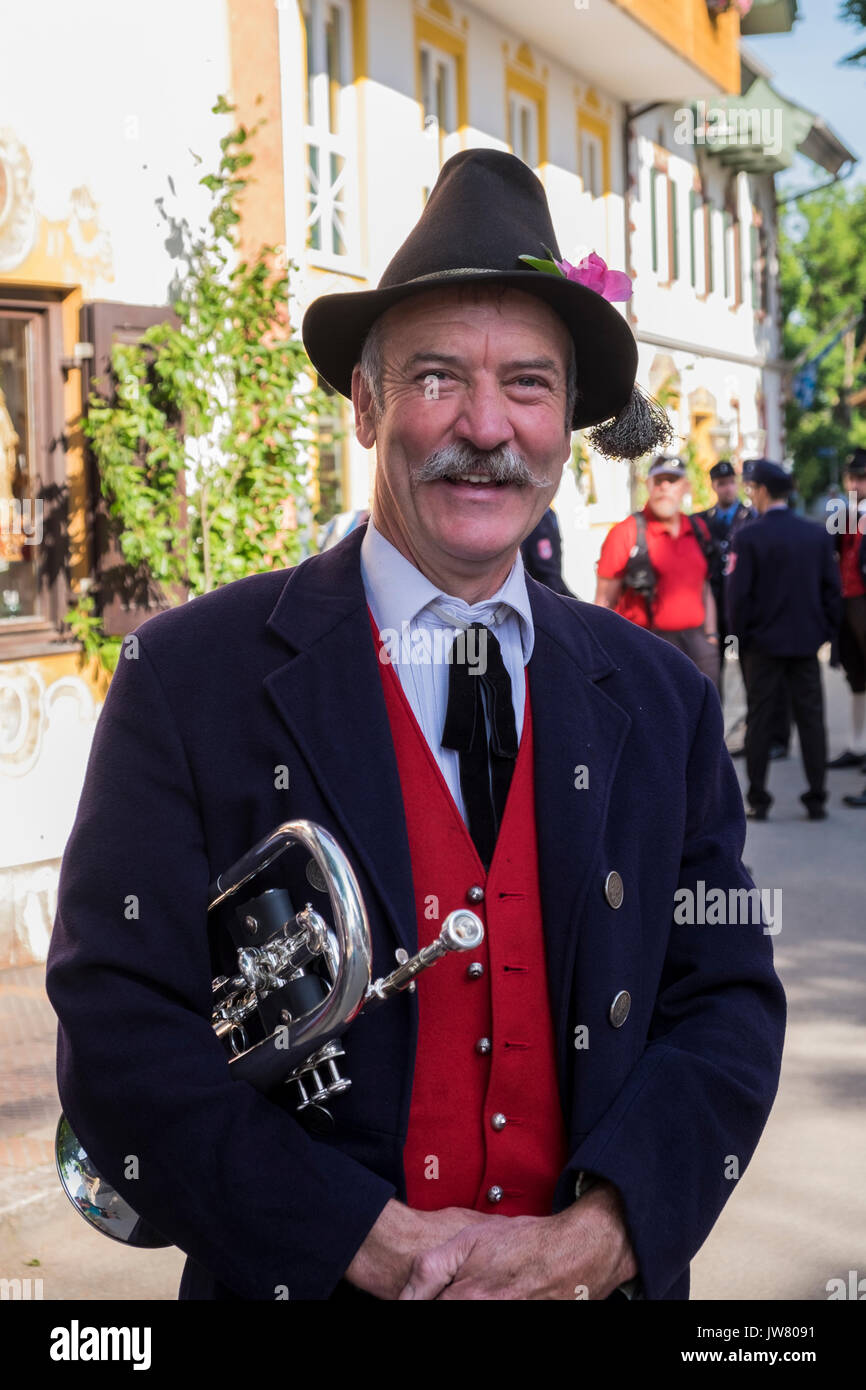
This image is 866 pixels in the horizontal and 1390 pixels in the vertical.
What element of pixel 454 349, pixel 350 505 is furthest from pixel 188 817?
pixel 350 505

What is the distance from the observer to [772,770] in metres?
12.8

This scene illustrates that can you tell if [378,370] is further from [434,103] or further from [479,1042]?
[434,103]

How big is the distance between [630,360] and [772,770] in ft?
35.1

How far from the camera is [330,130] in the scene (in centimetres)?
1224

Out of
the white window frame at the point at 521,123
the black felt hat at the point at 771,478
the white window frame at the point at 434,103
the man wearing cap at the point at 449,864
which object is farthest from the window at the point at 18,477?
the white window frame at the point at 521,123

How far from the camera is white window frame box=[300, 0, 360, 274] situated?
38.5ft

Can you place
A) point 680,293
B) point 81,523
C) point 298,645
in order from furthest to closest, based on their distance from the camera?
1. point 680,293
2. point 81,523
3. point 298,645

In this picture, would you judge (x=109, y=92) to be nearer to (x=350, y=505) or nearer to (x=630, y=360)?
(x=350, y=505)

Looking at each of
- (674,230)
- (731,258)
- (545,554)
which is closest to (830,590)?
(545,554)

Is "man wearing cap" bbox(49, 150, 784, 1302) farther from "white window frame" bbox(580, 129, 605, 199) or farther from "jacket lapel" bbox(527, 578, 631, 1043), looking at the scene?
"white window frame" bbox(580, 129, 605, 199)

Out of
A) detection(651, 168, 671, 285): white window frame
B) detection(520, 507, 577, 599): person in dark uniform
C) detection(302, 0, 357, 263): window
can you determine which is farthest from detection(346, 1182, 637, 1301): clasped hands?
detection(651, 168, 671, 285): white window frame

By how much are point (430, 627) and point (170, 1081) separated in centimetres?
73

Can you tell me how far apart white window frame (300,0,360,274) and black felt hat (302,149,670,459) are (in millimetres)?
9300

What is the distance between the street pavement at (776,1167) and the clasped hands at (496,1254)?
8.07 ft
